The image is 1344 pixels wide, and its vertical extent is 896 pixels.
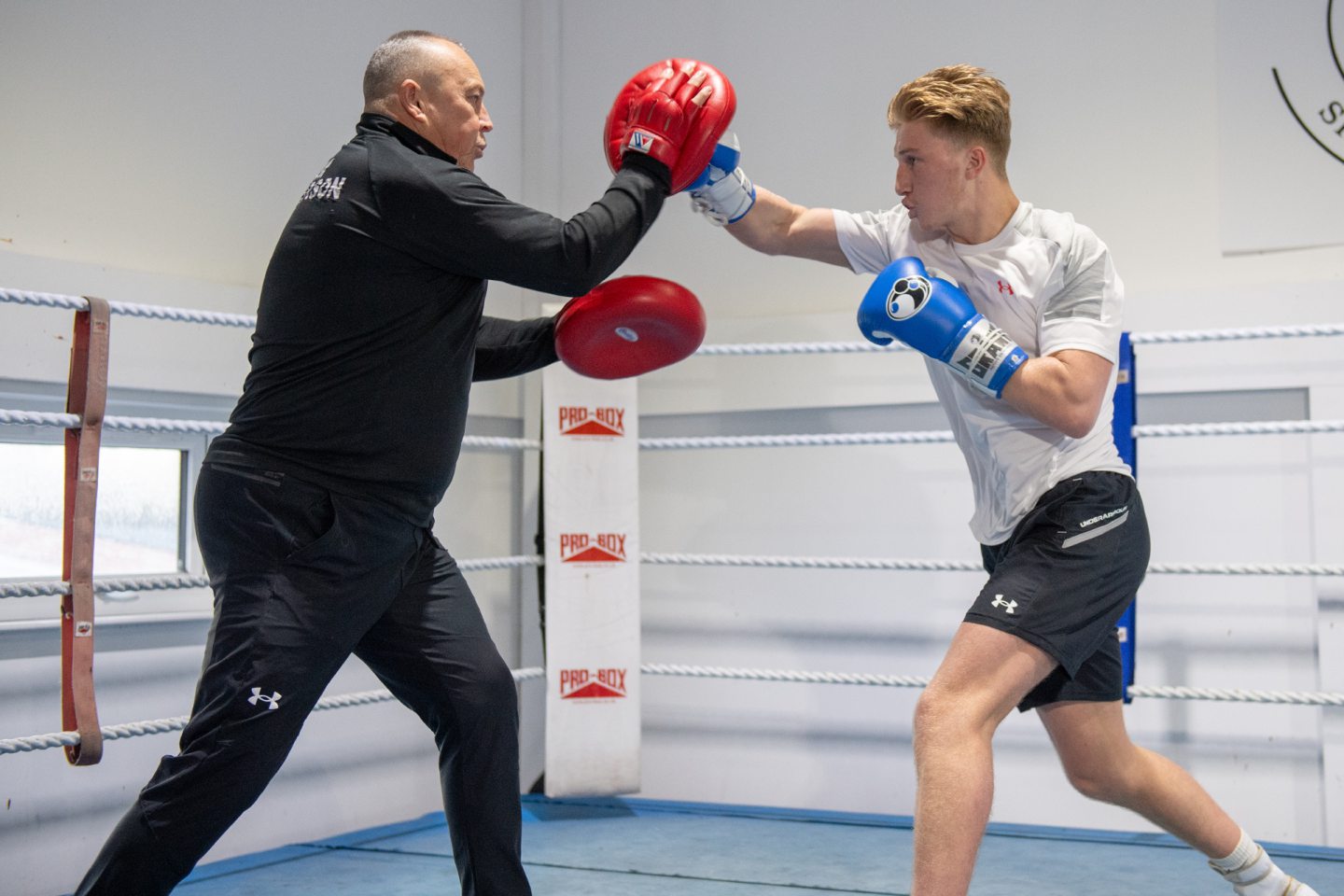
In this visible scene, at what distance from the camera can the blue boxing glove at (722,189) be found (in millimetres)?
1941

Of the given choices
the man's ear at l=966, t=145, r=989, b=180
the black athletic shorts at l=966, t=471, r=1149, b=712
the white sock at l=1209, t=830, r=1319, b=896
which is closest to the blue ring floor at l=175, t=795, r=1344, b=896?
the white sock at l=1209, t=830, r=1319, b=896

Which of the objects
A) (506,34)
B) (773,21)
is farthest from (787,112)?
(506,34)

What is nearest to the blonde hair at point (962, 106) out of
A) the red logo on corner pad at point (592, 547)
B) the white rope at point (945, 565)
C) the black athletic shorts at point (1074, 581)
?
the black athletic shorts at point (1074, 581)

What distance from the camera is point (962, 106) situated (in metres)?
1.77

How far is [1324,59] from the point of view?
9.20ft

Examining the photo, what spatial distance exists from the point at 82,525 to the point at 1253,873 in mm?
1958

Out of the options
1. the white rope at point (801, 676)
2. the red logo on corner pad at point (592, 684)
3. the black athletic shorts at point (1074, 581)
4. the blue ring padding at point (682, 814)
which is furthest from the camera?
the red logo on corner pad at point (592, 684)

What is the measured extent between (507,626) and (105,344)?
5.27ft

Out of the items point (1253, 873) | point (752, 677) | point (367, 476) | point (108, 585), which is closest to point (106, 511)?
point (108, 585)

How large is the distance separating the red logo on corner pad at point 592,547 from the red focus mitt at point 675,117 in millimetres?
1315

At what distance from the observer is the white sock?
1.86 metres

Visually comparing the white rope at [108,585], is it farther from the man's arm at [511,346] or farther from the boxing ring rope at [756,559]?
the man's arm at [511,346]

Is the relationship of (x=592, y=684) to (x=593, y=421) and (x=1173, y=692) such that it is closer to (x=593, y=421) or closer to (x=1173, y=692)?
(x=593, y=421)

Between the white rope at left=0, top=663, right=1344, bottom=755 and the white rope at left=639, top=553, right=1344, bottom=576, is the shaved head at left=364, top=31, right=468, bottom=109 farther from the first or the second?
the white rope at left=639, top=553, right=1344, bottom=576
